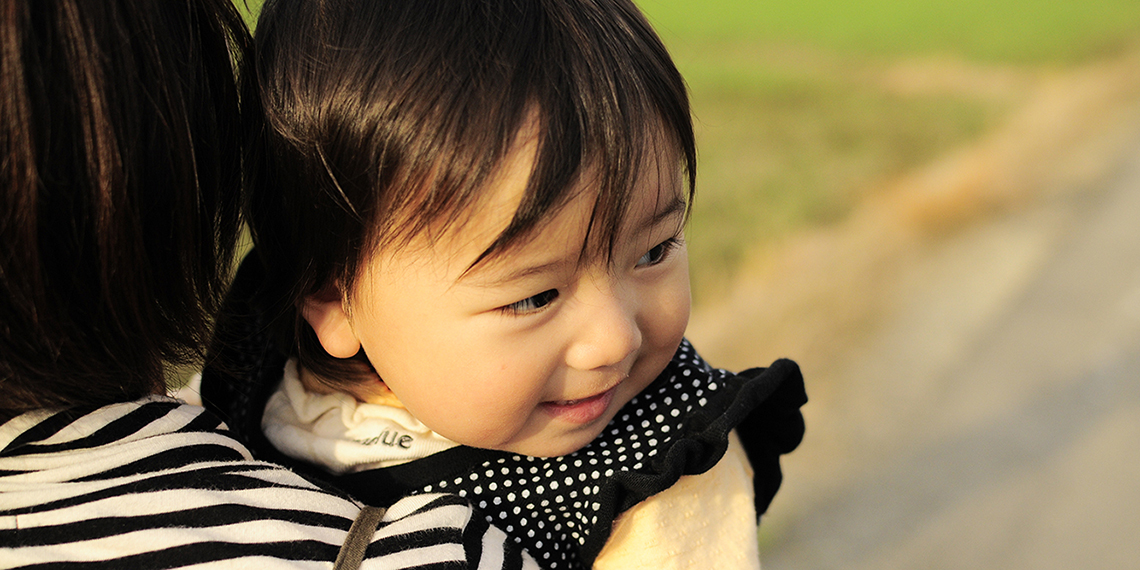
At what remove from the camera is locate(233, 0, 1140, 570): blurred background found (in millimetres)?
2676

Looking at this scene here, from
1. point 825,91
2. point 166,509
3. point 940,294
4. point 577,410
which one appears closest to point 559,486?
point 577,410

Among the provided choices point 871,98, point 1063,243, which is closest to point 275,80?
point 1063,243

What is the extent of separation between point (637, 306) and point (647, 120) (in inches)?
8.8

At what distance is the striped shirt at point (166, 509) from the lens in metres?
0.98

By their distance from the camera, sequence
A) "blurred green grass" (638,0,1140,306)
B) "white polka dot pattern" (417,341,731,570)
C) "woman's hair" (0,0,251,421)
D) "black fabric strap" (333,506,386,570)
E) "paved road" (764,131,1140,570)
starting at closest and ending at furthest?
1. "woman's hair" (0,0,251,421)
2. "black fabric strap" (333,506,386,570)
3. "white polka dot pattern" (417,341,731,570)
4. "paved road" (764,131,1140,570)
5. "blurred green grass" (638,0,1140,306)

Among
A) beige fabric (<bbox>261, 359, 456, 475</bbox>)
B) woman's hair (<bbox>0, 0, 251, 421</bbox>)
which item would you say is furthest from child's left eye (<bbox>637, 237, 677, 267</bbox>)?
woman's hair (<bbox>0, 0, 251, 421</bbox>)

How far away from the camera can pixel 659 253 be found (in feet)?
4.08

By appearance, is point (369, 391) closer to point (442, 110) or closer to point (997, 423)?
point (442, 110)

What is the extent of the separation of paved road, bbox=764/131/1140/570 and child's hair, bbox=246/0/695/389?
173 cm

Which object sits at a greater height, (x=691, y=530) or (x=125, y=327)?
(x=125, y=327)

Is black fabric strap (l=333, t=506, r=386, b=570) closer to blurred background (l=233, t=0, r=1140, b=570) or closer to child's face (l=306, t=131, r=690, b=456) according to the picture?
child's face (l=306, t=131, r=690, b=456)

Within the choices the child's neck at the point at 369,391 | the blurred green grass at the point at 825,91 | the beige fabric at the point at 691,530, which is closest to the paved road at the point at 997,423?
the blurred green grass at the point at 825,91

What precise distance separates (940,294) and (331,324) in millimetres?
2977

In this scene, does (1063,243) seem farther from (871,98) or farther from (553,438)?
(553,438)
